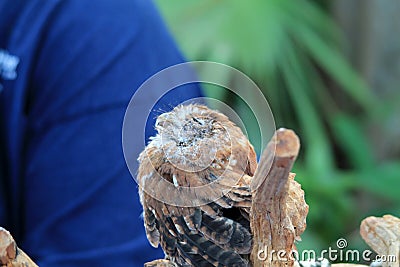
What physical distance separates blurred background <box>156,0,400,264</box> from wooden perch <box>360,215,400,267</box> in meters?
1.14

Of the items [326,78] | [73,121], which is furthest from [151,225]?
[326,78]

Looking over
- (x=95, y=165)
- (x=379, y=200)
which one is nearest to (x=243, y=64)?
(x=379, y=200)

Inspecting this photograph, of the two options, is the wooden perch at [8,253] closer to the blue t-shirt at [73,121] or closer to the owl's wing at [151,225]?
the owl's wing at [151,225]

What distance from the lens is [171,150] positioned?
0.26m

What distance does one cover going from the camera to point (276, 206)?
0.25 m

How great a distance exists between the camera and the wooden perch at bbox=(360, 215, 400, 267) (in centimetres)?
27

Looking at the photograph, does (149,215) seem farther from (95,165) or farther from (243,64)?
(243,64)

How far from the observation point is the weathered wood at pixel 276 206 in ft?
0.73

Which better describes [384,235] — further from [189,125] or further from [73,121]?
[73,121]

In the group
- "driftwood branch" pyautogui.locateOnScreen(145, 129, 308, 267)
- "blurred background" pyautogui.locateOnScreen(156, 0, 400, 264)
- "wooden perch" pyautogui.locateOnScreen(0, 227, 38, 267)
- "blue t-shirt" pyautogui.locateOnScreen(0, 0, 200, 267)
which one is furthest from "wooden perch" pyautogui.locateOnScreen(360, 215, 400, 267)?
"blurred background" pyautogui.locateOnScreen(156, 0, 400, 264)

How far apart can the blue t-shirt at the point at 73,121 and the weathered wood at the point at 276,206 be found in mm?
529

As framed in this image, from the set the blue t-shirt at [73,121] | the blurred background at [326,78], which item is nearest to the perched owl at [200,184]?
the blue t-shirt at [73,121]

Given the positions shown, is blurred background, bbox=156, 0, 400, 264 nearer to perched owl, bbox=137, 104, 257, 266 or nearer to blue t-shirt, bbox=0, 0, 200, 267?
blue t-shirt, bbox=0, 0, 200, 267

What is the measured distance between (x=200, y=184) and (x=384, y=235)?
9cm
